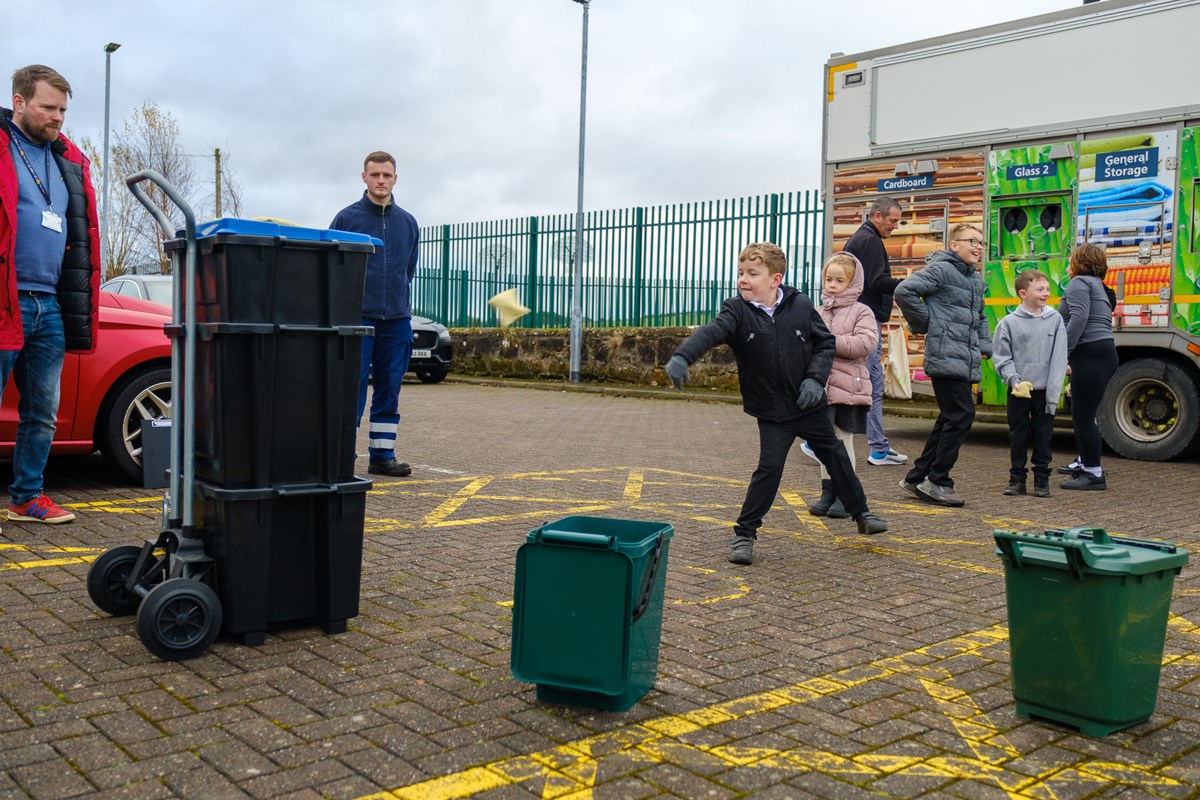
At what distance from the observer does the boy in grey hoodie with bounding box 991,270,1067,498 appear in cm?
769

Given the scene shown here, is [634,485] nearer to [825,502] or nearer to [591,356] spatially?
[825,502]

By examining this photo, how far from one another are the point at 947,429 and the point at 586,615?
14.9 ft

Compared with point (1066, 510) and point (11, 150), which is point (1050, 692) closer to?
point (1066, 510)

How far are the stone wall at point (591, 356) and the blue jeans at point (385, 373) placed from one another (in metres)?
9.61

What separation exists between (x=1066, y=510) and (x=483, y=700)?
16.0 ft

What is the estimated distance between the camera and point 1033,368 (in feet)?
25.4

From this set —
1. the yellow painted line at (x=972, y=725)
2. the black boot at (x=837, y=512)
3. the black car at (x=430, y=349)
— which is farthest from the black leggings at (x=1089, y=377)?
the black car at (x=430, y=349)

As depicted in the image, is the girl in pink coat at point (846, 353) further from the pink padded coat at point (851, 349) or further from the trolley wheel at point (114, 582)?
the trolley wheel at point (114, 582)

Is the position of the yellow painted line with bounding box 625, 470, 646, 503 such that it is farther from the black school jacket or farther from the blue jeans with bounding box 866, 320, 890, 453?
the blue jeans with bounding box 866, 320, 890, 453

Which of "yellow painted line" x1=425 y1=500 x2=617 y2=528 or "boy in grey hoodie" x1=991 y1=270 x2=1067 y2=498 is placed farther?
"boy in grey hoodie" x1=991 y1=270 x2=1067 y2=498

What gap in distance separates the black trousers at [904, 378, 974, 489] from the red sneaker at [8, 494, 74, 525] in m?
5.01

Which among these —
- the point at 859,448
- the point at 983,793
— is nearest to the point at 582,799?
the point at 983,793

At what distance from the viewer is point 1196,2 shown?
8.91 m

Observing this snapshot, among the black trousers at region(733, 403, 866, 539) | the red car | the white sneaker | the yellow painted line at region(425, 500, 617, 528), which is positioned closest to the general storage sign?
the white sneaker
